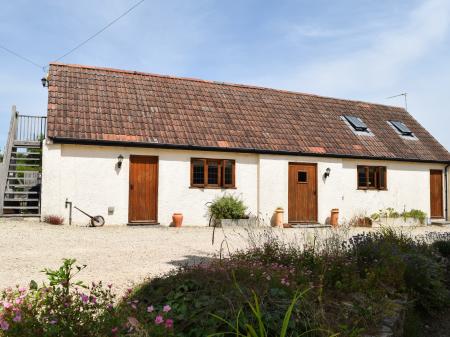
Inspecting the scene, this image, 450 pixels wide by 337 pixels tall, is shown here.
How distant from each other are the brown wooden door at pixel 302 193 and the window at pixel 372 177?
8.10 feet

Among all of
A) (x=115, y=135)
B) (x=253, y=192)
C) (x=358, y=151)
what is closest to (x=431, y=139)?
Answer: (x=358, y=151)

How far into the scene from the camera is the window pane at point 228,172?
15398 mm

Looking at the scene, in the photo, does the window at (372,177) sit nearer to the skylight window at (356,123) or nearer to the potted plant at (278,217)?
the skylight window at (356,123)

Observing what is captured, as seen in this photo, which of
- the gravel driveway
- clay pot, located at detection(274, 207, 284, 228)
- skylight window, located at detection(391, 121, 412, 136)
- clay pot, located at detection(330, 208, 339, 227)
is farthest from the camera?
skylight window, located at detection(391, 121, 412, 136)

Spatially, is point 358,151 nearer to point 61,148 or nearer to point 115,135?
point 115,135

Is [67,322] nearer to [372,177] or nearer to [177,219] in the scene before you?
[177,219]

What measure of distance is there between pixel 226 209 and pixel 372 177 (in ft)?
24.4

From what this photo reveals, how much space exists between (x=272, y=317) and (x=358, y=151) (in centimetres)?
1534

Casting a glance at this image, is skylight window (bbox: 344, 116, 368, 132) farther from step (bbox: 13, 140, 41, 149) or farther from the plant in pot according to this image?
step (bbox: 13, 140, 41, 149)

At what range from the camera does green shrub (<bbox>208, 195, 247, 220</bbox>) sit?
14500 millimetres

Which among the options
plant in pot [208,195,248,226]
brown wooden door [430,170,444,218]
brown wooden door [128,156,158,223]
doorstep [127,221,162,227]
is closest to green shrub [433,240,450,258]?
plant in pot [208,195,248,226]

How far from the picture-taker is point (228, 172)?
50.8 feet

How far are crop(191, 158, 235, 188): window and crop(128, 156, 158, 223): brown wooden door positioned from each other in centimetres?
143

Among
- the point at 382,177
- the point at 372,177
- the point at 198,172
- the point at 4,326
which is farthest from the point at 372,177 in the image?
the point at 4,326
